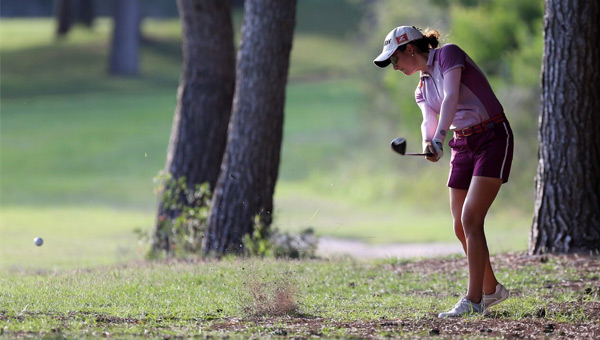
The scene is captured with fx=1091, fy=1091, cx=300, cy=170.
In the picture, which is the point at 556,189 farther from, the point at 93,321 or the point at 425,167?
the point at 425,167

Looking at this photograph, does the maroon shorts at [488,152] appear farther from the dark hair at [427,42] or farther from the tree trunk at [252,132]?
the tree trunk at [252,132]

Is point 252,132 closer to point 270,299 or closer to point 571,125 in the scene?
point 571,125

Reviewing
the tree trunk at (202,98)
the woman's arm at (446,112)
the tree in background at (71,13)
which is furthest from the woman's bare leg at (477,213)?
the tree in background at (71,13)

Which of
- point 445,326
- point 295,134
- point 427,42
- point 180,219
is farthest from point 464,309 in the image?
point 295,134

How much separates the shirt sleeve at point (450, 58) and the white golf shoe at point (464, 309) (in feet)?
5.10

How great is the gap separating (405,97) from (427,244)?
29.1ft

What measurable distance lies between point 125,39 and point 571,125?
3677cm

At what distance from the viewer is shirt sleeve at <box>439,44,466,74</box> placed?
7.09 metres

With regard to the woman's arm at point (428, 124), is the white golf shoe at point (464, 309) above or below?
below

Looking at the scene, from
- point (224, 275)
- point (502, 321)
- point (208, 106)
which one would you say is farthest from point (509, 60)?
point (502, 321)

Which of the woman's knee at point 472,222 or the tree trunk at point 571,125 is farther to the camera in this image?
the tree trunk at point 571,125

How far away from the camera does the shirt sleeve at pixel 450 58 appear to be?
709 centimetres

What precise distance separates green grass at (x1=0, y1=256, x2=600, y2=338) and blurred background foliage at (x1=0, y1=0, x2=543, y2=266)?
107 cm

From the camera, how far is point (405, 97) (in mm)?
26516
